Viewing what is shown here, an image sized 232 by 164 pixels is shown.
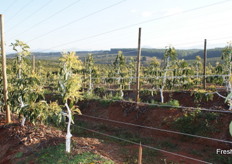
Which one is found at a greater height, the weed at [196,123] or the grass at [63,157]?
the weed at [196,123]

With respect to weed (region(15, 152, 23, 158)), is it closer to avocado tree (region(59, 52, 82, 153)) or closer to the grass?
the grass

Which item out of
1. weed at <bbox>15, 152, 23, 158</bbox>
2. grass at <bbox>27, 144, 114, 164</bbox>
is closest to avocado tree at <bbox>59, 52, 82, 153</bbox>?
grass at <bbox>27, 144, 114, 164</bbox>

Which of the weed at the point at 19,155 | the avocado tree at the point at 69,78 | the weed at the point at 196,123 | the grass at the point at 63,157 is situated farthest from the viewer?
the weed at the point at 196,123

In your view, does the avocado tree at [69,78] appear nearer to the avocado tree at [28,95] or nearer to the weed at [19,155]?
the avocado tree at [28,95]

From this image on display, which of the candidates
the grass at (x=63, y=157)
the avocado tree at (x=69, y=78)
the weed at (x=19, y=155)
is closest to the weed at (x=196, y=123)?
the grass at (x=63, y=157)

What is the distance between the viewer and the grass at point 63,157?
670 centimetres

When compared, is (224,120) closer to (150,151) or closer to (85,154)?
(150,151)

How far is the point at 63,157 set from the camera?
6.96 metres

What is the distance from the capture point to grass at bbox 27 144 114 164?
6703 millimetres

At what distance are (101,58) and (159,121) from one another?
370 feet

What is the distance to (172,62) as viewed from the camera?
15.2m

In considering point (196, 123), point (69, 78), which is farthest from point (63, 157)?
point (196, 123)

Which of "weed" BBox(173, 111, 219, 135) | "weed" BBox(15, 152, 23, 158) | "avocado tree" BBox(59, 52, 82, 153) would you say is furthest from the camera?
"weed" BBox(173, 111, 219, 135)

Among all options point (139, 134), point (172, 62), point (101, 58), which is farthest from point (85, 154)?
point (101, 58)
